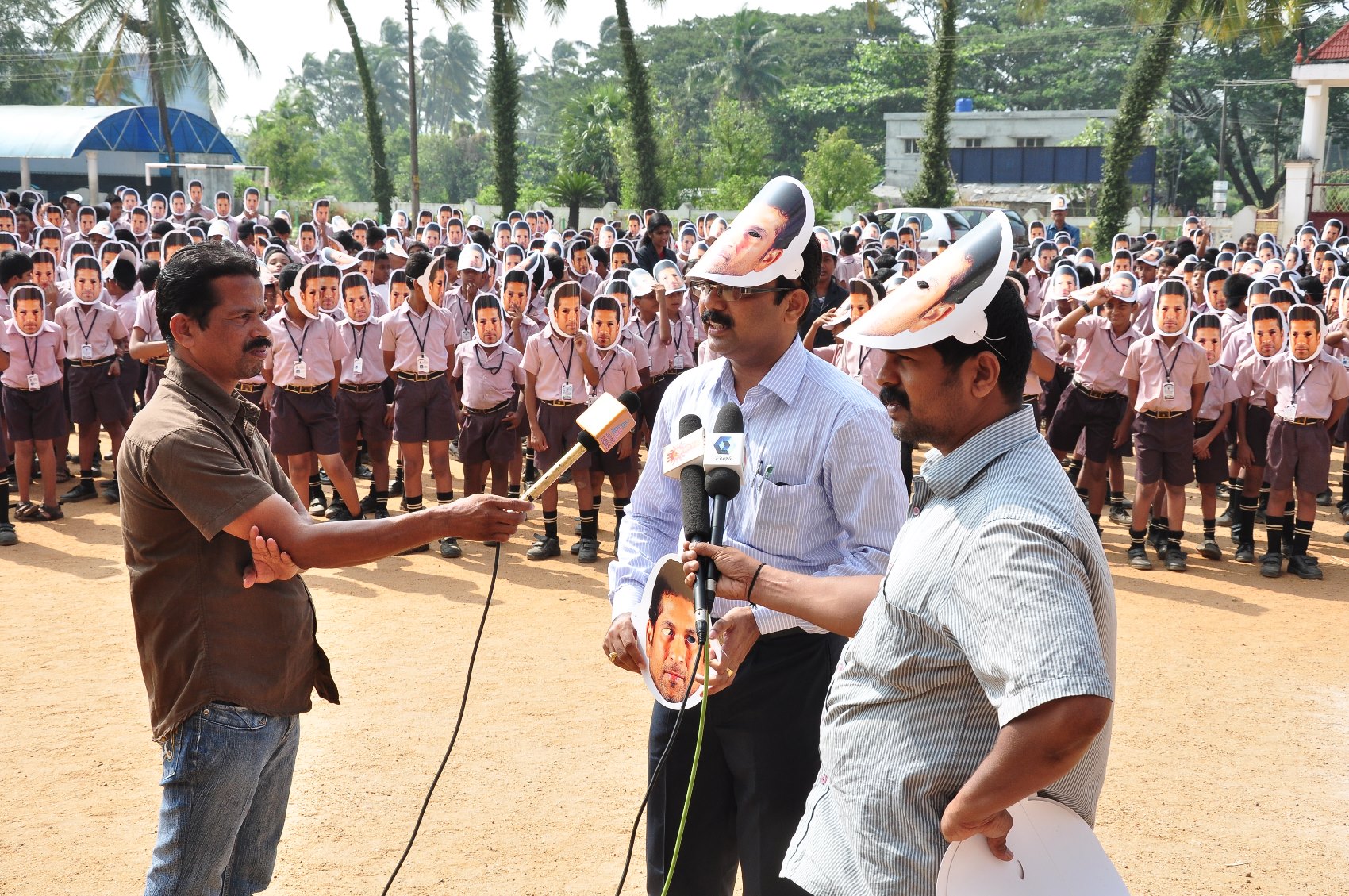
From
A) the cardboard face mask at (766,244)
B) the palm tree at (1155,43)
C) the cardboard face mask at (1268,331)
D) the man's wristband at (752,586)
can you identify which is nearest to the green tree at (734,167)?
the palm tree at (1155,43)

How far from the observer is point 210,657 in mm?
3088

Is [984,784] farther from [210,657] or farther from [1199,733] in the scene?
[1199,733]

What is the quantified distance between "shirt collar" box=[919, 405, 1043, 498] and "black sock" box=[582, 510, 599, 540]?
299 inches

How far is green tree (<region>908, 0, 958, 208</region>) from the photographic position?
26.1 m

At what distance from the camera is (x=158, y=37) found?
3309 centimetres

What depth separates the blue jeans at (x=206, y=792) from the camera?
306cm

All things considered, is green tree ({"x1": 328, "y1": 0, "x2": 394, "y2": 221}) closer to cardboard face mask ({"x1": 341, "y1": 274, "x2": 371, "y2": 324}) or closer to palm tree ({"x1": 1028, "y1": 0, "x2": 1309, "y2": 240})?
palm tree ({"x1": 1028, "y1": 0, "x2": 1309, "y2": 240})

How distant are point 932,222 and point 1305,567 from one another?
52.4ft

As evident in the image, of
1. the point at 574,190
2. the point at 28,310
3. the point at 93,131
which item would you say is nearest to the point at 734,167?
the point at 574,190

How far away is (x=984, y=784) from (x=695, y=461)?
1.09 metres

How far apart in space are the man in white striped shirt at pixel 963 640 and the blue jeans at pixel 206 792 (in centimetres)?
145

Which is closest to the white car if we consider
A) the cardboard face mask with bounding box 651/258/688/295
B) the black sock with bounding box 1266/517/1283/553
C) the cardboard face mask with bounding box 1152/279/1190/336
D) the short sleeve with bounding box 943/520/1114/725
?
the cardboard face mask with bounding box 651/258/688/295

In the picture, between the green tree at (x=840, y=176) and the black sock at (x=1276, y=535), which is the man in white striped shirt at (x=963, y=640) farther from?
the green tree at (x=840, y=176)

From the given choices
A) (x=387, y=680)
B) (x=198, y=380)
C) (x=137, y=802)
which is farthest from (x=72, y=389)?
(x=198, y=380)
